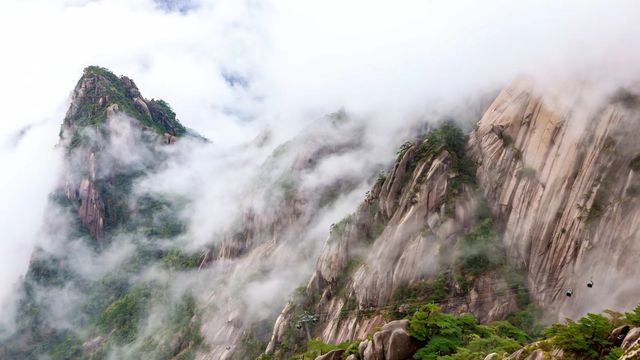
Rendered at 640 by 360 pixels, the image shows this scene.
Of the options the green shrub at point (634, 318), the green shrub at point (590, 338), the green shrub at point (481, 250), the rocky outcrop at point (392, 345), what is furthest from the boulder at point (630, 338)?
the green shrub at point (481, 250)

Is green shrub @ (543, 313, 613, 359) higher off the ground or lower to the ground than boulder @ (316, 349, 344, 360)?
lower

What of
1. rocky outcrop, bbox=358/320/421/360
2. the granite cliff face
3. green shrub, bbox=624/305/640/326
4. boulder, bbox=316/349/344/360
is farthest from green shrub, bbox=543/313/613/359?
boulder, bbox=316/349/344/360

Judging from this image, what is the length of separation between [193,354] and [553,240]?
79.3 m

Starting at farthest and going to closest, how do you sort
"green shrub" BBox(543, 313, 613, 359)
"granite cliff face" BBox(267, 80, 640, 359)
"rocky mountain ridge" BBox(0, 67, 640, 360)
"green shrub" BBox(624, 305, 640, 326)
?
"granite cliff face" BBox(267, 80, 640, 359), "rocky mountain ridge" BBox(0, 67, 640, 360), "green shrub" BBox(543, 313, 613, 359), "green shrub" BBox(624, 305, 640, 326)

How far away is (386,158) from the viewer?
116562mm

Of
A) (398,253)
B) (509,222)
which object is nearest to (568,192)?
(509,222)

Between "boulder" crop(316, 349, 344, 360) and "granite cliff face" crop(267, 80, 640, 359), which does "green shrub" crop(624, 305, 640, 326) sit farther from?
"boulder" crop(316, 349, 344, 360)

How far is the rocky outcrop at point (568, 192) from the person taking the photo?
62.5 metres

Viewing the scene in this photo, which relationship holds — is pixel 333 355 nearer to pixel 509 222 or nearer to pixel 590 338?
pixel 590 338

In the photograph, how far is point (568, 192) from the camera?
70.1 metres

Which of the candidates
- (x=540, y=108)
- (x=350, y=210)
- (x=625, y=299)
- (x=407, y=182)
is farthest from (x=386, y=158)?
(x=625, y=299)

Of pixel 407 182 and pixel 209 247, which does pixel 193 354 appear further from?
pixel 407 182

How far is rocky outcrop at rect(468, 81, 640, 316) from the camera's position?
205 feet

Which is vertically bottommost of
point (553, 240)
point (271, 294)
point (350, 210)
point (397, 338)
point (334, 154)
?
point (397, 338)
